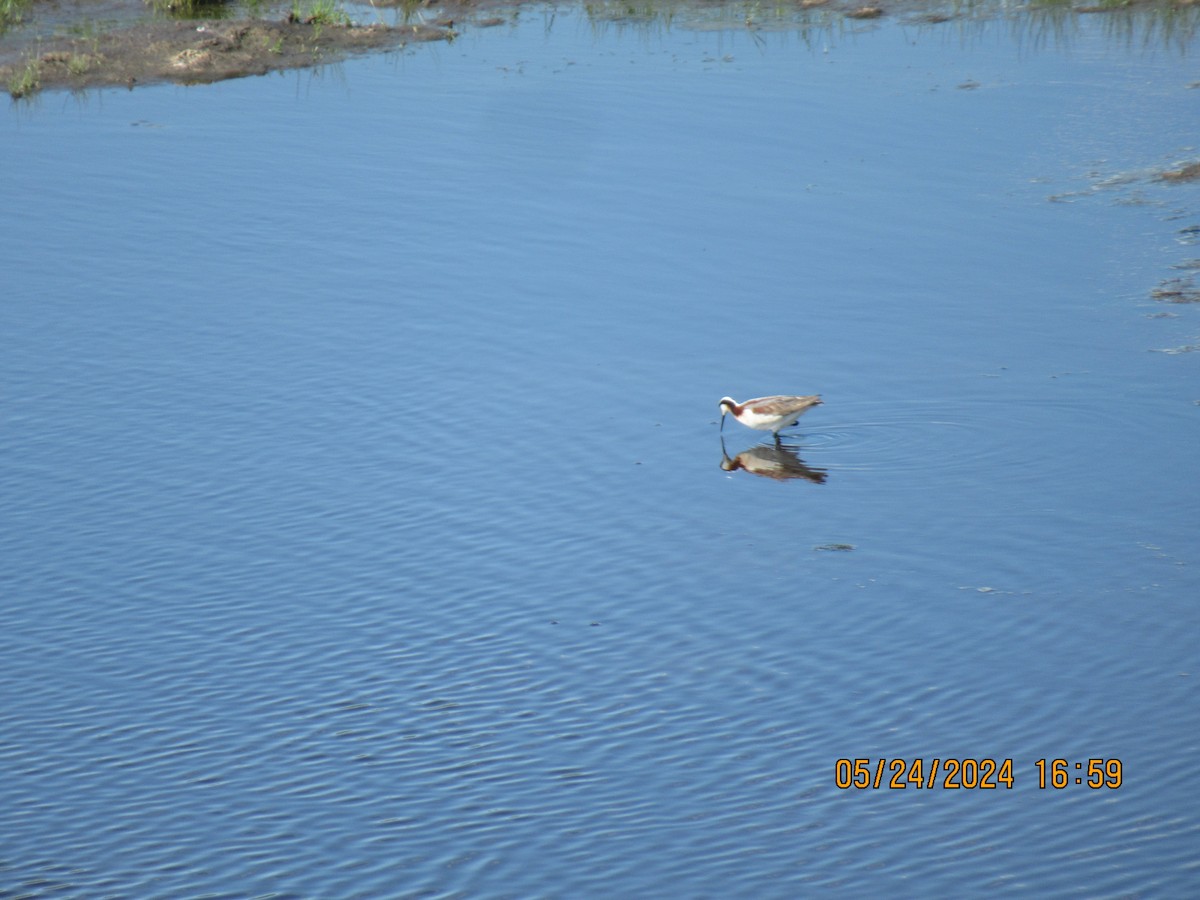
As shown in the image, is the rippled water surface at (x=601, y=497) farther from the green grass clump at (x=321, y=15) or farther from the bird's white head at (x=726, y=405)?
the green grass clump at (x=321, y=15)

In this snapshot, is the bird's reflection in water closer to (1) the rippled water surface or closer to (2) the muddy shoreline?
(1) the rippled water surface

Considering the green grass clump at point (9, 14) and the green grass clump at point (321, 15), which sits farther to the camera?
the green grass clump at point (9, 14)

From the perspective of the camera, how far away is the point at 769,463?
37.1ft

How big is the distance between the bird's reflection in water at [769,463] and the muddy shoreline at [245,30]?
13.3 m

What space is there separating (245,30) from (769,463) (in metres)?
14.8

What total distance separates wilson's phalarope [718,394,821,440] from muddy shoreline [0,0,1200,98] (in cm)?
1311

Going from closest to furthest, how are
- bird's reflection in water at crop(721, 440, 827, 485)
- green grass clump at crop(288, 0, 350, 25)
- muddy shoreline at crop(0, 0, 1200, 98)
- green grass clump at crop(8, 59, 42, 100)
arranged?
bird's reflection in water at crop(721, 440, 827, 485)
green grass clump at crop(8, 59, 42, 100)
muddy shoreline at crop(0, 0, 1200, 98)
green grass clump at crop(288, 0, 350, 25)

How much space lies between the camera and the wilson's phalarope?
36.8 ft

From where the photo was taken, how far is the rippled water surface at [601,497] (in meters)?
7.24

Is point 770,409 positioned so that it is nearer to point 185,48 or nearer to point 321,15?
point 185,48

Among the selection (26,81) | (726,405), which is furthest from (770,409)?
(26,81)
